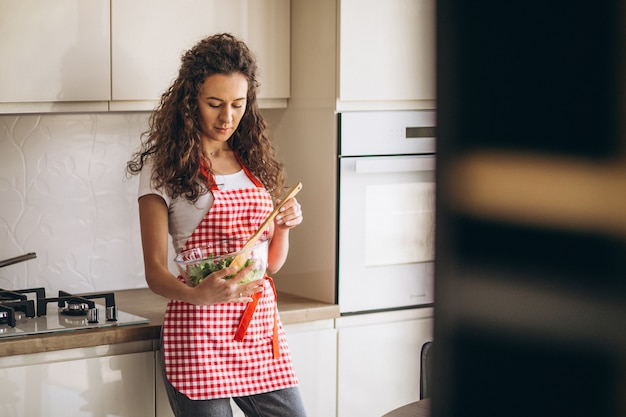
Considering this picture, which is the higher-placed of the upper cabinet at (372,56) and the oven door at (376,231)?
the upper cabinet at (372,56)

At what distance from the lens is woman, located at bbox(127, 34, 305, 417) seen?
202 centimetres

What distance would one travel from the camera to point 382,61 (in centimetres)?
259

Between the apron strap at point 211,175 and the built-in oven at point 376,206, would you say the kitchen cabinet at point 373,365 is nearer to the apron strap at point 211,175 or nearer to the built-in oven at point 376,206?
the built-in oven at point 376,206

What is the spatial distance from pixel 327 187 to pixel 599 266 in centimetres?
246

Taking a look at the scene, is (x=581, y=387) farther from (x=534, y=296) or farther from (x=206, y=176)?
(x=206, y=176)

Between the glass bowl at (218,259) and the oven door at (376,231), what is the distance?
1.99 ft

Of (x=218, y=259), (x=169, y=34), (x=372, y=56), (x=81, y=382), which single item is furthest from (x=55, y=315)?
(x=372, y=56)

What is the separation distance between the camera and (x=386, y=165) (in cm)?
256

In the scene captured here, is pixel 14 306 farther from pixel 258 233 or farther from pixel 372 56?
pixel 372 56

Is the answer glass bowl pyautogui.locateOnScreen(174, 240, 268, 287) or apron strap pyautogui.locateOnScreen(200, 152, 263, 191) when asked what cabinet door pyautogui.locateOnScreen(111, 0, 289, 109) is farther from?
glass bowl pyautogui.locateOnScreen(174, 240, 268, 287)

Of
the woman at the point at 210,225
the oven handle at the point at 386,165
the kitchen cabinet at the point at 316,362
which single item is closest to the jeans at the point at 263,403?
the woman at the point at 210,225

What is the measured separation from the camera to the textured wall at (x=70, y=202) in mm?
2514

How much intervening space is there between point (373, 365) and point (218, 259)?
90cm

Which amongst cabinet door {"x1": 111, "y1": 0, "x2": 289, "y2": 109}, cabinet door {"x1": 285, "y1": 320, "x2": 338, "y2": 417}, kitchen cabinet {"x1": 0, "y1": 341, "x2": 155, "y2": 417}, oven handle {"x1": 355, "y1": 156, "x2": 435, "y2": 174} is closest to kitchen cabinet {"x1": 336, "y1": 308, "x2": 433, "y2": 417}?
cabinet door {"x1": 285, "y1": 320, "x2": 338, "y2": 417}
